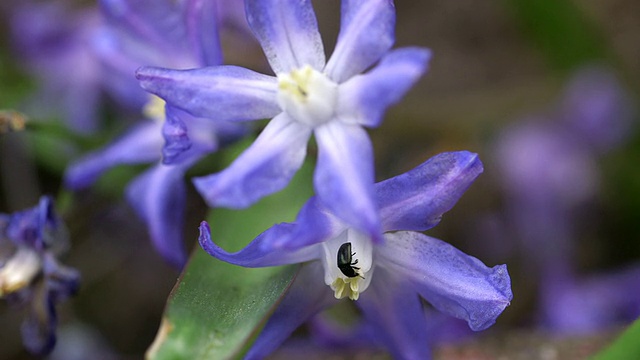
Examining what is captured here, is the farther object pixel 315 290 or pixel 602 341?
pixel 602 341

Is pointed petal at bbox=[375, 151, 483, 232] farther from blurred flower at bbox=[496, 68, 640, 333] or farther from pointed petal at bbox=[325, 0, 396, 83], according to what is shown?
blurred flower at bbox=[496, 68, 640, 333]

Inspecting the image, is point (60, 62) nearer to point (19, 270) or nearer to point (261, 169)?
point (19, 270)

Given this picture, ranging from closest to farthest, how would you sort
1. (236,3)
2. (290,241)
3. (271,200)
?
(290,241), (271,200), (236,3)

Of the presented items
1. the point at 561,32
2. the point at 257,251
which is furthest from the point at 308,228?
the point at 561,32

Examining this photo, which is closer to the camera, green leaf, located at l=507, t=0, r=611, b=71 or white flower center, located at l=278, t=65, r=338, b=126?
Answer: white flower center, located at l=278, t=65, r=338, b=126

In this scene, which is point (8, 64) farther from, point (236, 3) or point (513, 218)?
point (513, 218)

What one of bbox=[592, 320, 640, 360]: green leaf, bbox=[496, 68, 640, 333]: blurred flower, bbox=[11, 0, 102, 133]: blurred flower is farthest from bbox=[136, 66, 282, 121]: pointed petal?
bbox=[496, 68, 640, 333]: blurred flower

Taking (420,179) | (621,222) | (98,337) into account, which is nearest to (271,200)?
(420,179)
